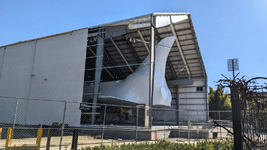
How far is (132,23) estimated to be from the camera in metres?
23.2

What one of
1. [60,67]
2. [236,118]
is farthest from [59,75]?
[236,118]

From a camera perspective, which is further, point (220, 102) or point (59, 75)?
point (220, 102)

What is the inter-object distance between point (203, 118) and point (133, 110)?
1336 cm

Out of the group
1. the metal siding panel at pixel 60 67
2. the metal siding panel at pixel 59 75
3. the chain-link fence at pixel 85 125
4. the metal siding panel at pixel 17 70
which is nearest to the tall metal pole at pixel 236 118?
the chain-link fence at pixel 85 125

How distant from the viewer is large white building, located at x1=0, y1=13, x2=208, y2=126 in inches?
838

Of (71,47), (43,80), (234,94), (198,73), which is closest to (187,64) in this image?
(198,73)

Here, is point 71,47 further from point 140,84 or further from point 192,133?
point 192,133

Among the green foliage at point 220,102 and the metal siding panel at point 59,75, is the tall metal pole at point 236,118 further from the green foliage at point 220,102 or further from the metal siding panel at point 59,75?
the green foliage at point 220,102

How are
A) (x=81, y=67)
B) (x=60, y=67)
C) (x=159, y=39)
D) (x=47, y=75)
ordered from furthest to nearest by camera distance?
(x=159, y=39), (x=47, y=75), (x=60, y=67), (x=81, y=67)

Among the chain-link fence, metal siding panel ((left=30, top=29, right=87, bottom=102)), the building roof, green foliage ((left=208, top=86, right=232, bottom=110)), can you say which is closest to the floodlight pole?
the chain-link fence

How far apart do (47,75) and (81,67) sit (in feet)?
14.9

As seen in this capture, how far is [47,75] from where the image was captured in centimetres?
2305

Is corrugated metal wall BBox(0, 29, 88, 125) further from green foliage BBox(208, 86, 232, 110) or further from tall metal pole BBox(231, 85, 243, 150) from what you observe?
green foliage BBox(208, 86, 232, 110)

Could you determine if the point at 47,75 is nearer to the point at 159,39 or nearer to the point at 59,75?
the point at 59,75
